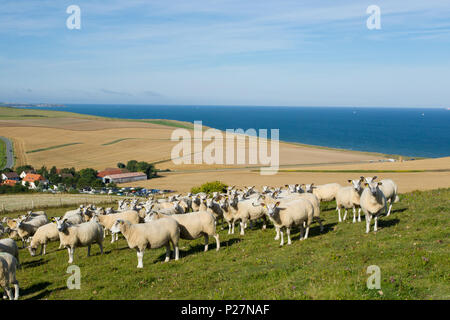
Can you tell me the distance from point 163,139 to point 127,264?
130 metres

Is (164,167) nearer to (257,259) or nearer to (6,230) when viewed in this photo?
(6,230)

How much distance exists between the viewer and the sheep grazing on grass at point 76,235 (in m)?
16.4

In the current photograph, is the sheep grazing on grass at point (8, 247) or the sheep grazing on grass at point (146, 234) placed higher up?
the sheep grazing on grass at point (146, 234)

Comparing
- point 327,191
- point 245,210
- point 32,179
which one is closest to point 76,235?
point 245,210

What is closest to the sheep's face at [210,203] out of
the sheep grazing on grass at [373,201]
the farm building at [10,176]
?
the sheep grazing on grass at [373,201]

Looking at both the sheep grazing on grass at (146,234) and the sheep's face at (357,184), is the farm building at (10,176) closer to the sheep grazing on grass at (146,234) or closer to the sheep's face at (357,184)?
the sheep grazing on grass at (146,234)

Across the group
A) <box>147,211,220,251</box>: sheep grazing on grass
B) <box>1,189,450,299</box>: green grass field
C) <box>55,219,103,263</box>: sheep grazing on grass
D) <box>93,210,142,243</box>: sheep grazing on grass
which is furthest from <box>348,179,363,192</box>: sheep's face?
<box>55,219,103,263</box>: sheep grazing on grass

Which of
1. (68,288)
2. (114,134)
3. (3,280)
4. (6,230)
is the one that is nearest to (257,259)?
(68,288)

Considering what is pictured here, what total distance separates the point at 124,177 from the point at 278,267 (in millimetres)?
71482

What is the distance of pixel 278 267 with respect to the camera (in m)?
12.2

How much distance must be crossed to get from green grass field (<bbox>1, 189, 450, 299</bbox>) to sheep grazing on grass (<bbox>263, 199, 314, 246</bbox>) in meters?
0.79

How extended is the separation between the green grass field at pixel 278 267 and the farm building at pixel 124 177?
6208 centimetres
